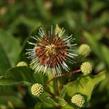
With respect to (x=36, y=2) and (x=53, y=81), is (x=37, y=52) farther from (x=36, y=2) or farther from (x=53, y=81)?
(x=36, y=2)

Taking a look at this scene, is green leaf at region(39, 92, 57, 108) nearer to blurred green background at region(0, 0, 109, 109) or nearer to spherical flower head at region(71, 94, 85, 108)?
spherical flower head at region(71, 94, 85, 108)

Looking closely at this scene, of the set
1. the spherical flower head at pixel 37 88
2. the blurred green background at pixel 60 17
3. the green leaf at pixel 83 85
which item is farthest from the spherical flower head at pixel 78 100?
the blurred green background at pixel 60 17

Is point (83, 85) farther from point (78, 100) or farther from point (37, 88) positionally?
point (37, 88)

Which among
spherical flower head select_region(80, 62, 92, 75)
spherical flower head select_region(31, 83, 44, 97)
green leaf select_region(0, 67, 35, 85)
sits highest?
green leaf select_region(0, 67, 35, 85)

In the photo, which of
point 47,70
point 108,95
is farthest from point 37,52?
point 108,95

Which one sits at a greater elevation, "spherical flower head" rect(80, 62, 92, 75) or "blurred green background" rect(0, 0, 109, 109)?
"blurred green background" rect(0, 0, 109, 109)

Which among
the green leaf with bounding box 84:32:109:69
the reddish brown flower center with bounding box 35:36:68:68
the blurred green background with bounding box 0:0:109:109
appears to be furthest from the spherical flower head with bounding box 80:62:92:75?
the blurred green background with bounding box 0:0:109:109

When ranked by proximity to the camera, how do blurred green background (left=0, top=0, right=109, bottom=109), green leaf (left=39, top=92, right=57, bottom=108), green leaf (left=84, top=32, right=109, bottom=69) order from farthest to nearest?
blurred green background (left=0, top=0, right=109, bottom=109), green leaf (left=84, top=32, right=109, bottom=69), green leaf (left=39, top=92, right=57, bottom=108)
